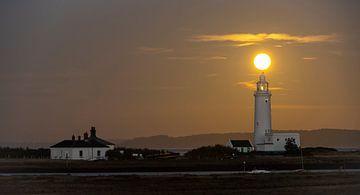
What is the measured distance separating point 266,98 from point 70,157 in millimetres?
24154

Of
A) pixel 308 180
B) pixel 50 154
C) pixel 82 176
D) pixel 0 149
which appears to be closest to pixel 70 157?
pixel 50 154

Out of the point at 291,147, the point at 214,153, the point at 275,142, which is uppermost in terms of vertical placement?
the point at 275,142

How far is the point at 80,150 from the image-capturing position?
78000 millimetres

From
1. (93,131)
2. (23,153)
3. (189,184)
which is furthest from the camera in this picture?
(93,131)

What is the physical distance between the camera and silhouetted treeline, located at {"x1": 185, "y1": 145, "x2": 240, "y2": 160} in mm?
80438

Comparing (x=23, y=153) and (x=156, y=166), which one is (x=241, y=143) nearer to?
(x=23, y=153)

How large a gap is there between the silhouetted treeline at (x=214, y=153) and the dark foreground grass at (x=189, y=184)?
36.1 m

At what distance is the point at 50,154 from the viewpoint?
269 feet

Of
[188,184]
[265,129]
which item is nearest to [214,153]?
[265,129]

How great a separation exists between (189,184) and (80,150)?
41839 mm

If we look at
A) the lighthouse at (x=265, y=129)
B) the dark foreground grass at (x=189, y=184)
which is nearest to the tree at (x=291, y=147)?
the lighthouse at (x=265, y=129)

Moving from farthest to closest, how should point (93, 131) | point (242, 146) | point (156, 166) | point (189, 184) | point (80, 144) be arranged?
point (242, 146)
point (93, 131)
point (80, 144)
point (156, 166)
point (189, 184)

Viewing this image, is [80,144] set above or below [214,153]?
above

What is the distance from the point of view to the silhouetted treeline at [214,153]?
264 feet
